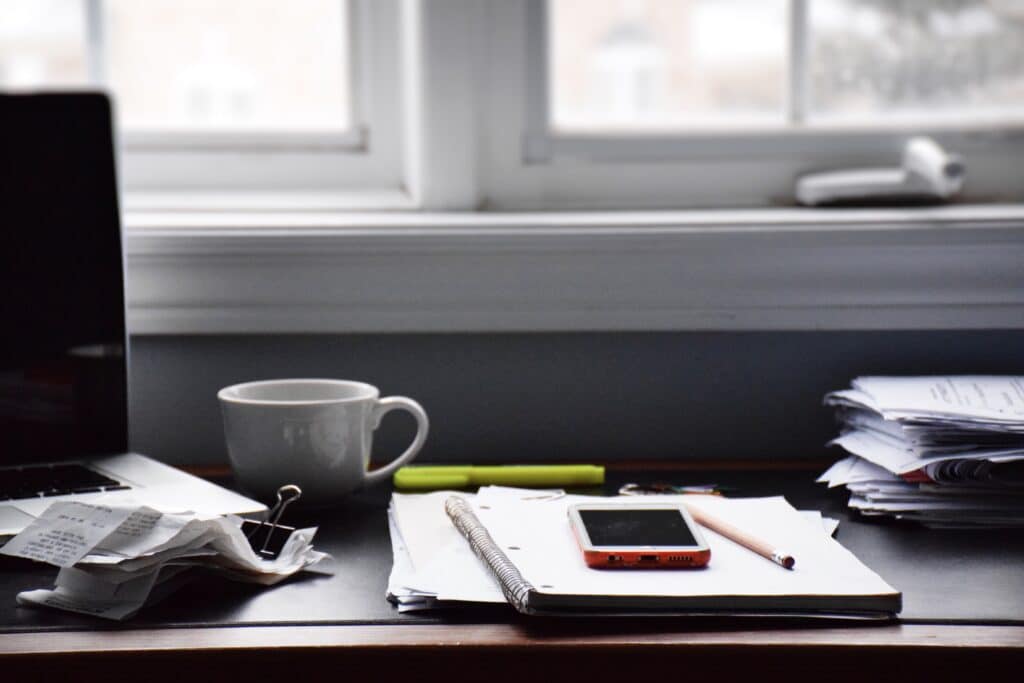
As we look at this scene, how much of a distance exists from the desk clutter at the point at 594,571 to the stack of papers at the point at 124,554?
0.11 metres

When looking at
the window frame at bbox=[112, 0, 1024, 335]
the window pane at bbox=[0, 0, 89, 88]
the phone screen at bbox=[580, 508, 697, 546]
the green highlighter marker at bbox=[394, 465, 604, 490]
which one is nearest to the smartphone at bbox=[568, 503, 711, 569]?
the phone screen at bbox=[580, 508, 697, 546]

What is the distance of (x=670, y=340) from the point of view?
3.86 feet

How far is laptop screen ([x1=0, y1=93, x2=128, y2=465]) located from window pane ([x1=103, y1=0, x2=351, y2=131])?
0.34 meters

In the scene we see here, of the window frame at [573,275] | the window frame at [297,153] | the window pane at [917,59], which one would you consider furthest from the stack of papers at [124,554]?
the window pane at [917,59]

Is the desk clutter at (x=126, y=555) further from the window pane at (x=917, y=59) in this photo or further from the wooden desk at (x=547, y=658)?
the window pane at (x=917, y=59)

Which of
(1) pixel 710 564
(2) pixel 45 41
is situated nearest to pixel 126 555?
(1) pixel 710 564

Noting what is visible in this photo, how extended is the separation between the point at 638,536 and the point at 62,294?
0.53 m

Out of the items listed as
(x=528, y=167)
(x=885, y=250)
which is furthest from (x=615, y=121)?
(x=885, y=250)

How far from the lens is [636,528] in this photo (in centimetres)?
78

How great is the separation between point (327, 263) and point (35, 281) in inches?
10.2

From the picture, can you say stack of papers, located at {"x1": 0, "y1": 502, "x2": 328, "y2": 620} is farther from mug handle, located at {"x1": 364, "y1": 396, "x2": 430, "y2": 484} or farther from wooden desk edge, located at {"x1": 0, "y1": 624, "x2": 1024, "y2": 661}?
mug handle, located at {"x1": 364, "y1": 396, "x2": 430, "y2": 484}

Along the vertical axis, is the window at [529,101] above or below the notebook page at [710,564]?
above

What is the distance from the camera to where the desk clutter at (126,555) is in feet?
2.35

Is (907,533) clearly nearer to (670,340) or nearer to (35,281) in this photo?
(670,340)
